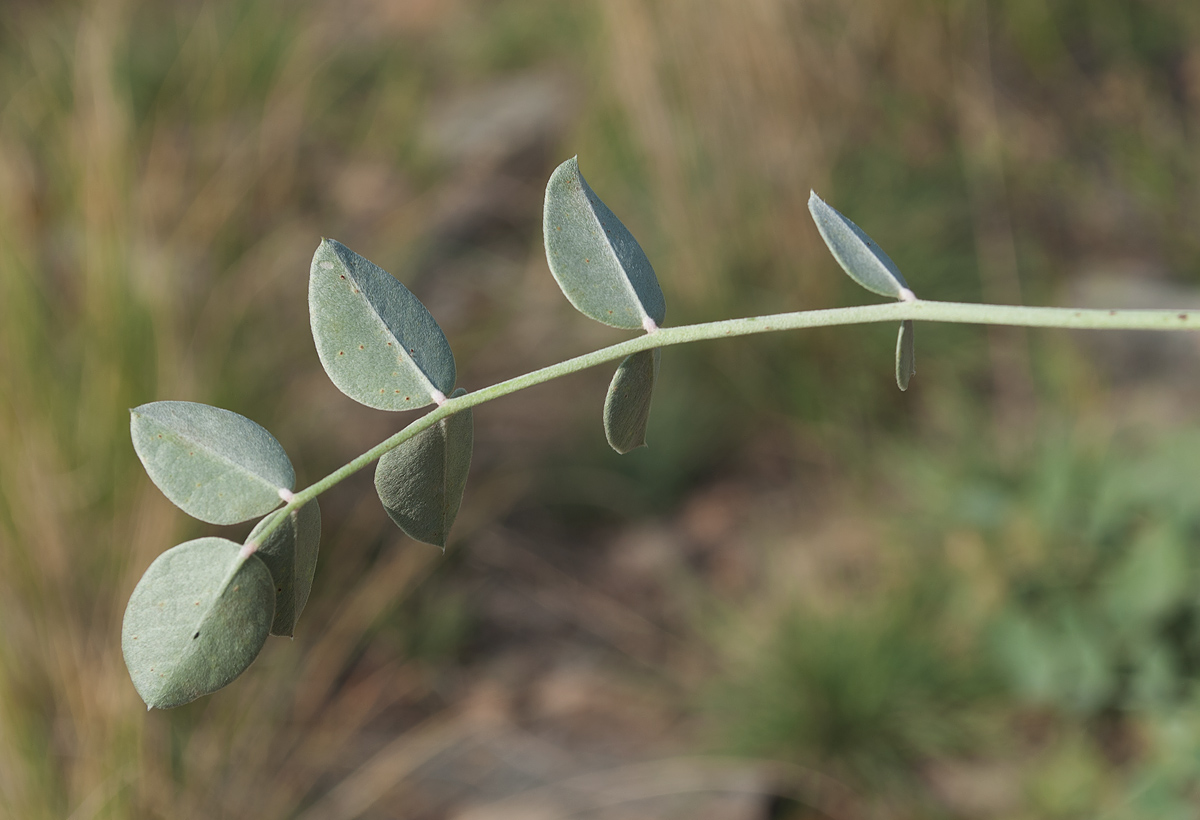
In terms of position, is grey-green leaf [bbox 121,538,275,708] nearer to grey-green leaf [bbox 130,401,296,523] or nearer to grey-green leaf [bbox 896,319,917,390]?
grey-green leaf [bbox 130,401,296,523]

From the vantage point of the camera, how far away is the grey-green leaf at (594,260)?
18cm

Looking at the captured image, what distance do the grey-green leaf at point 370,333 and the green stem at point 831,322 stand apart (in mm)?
19

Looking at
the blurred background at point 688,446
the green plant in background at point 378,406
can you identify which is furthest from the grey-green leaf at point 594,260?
the blurred background at point 688,446

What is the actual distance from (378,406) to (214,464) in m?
0.03

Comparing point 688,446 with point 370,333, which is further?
point 688,446

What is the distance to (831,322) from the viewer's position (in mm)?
137

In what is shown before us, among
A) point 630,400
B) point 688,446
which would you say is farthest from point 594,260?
point 688,446

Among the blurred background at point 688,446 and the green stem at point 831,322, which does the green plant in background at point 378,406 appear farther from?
the blurred background at point 688,446

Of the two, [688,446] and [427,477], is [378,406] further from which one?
[688,446]

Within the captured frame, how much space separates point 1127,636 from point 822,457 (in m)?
0.74

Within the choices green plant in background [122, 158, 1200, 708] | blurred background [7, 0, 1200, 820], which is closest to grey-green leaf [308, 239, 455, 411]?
green plant in background [122, 158, 1200, 708]

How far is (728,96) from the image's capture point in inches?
75.8

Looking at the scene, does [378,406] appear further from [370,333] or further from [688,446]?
[688,446]

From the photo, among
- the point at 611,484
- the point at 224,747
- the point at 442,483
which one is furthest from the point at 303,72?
the point at 442,483
